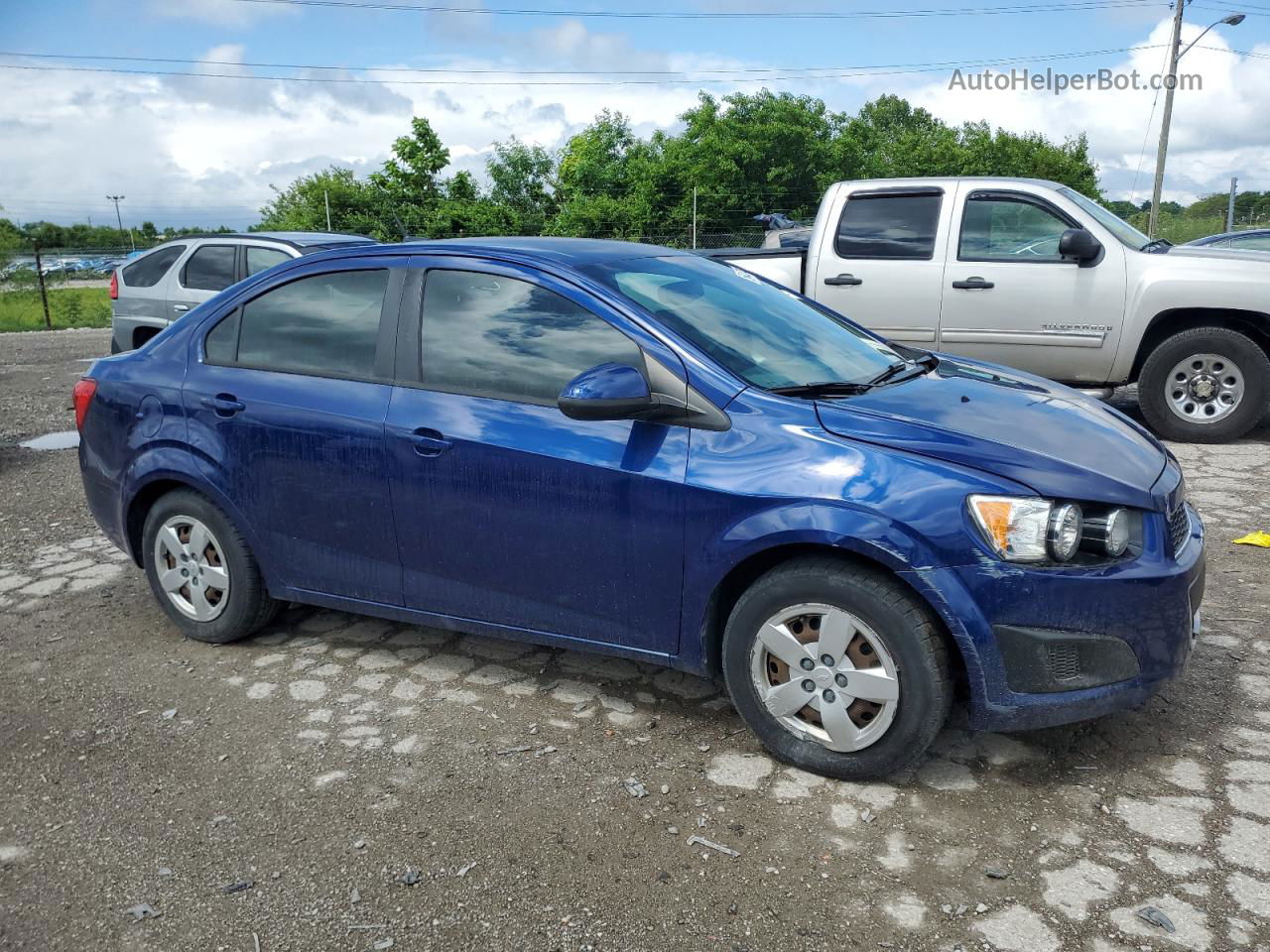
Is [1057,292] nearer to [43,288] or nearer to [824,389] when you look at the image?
[824,389]

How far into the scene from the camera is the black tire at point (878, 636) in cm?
304

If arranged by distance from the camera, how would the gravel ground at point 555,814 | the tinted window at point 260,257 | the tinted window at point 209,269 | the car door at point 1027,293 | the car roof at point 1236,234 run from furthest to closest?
1. the car roof at point 1236,234
2. the tinted window at point 209,269
3. the tinted window at point 260,257
4. the car door at point 1027,293
5. the gravel ground at point 555,814

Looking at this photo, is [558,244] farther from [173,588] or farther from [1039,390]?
[173,588]

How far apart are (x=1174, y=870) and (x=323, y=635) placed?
3.28m

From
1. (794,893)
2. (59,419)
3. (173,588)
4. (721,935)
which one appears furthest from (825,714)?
(59,419)

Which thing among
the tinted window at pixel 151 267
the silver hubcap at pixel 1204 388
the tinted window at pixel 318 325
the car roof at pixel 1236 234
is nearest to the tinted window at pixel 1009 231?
the silver hubcap at pixel 1204 388

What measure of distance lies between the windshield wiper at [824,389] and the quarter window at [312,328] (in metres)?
1.53

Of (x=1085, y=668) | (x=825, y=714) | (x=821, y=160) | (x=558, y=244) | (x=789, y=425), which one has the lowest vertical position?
(x=825, y=714)

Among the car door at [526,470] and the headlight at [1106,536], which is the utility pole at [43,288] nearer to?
the car door at [526,470]

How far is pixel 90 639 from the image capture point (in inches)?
181

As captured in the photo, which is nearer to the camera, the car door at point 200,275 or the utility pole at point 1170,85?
the car door at point 200,275

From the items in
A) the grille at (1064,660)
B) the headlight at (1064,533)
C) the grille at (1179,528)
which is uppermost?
the headlight at (1064,533)

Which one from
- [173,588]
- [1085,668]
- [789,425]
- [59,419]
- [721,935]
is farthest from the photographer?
[59,419]

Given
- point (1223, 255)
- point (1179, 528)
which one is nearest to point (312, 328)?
point (1179, 528)
